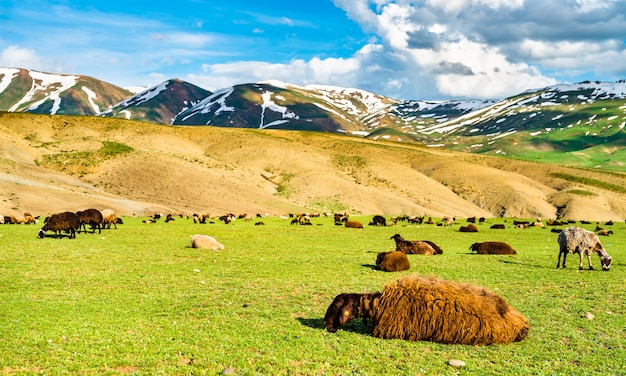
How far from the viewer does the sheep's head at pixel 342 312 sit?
1131 centimetres

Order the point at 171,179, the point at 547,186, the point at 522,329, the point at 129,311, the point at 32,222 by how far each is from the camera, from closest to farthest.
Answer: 1. the point at 522,329
2. the point at 129,311
3. the point at 32,222
4. the point at 171,179
5. the point at 547,186

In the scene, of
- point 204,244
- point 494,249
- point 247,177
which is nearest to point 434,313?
point 494,249

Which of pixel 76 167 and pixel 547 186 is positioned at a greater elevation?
pixel 547 186

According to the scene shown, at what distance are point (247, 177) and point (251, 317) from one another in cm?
8765

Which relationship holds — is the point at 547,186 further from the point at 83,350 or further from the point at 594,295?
the point at 83,350

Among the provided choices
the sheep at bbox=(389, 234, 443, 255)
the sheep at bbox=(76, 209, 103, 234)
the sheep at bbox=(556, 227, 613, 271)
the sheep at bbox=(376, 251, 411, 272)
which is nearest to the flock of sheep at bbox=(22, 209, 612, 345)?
the sheep at bbox=(376, 251, 411, 272)

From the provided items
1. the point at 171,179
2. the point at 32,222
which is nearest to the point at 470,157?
the point at 171,179

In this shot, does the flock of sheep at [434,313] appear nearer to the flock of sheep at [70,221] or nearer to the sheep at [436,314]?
the sheep at [436,314]

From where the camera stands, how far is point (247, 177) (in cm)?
9906

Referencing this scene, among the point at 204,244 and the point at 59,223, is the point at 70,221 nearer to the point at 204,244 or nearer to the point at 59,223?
the point at 59,223

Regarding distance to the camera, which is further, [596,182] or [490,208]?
[596,182]

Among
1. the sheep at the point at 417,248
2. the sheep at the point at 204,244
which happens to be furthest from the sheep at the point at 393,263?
the sheep at the point at 204,244

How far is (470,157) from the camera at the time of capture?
14775 centimetres

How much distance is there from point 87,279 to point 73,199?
48334mm
